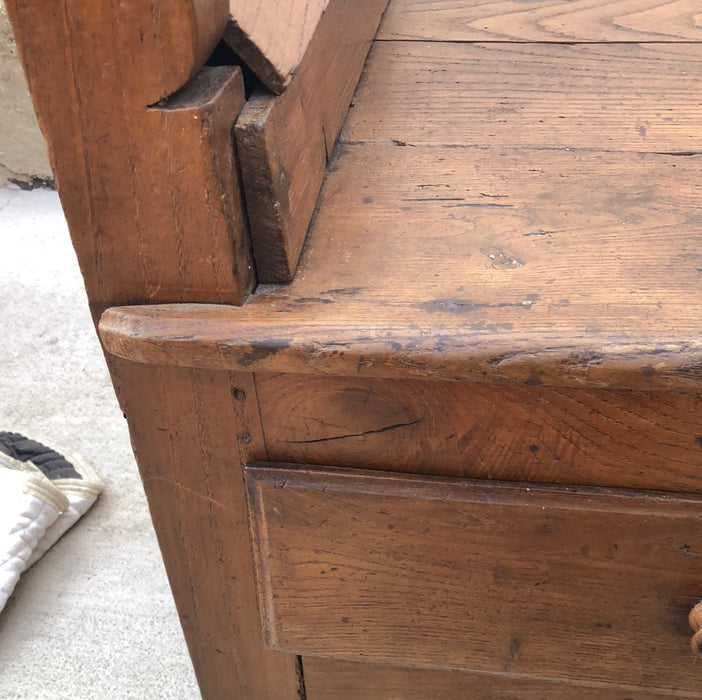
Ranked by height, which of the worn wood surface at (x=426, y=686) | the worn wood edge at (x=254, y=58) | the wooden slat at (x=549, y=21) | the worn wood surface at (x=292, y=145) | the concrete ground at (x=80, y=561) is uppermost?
the worn wood edge at (x=254, y=58)

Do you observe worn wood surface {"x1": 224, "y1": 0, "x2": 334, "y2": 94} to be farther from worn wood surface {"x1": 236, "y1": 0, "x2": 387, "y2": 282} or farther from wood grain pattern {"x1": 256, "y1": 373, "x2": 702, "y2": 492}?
wood grain pattern {"x1": 256, "y1": 373, "x2": 702, "y2": 492}

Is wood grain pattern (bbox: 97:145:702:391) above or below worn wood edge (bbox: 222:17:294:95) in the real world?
below

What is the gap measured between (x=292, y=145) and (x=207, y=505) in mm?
329

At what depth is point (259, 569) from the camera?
0.72 m

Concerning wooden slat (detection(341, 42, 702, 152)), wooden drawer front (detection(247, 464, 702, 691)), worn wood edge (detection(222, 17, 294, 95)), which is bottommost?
wooden drawer front (detection(247, 464, 702, 691))

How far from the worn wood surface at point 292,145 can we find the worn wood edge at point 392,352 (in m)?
0.06

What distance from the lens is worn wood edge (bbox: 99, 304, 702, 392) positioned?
1.70 feet

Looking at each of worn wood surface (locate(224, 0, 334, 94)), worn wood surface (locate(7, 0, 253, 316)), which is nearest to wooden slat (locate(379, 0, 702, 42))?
worn wood surface (locate(224, 0, 334, 94))

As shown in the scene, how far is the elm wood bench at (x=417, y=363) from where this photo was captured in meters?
0.53

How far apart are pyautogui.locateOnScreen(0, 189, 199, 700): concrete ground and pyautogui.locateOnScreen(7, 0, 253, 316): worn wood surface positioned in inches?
29.2

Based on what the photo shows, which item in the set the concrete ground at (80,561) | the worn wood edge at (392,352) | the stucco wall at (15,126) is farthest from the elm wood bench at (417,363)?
the stucco wall at (15,126)

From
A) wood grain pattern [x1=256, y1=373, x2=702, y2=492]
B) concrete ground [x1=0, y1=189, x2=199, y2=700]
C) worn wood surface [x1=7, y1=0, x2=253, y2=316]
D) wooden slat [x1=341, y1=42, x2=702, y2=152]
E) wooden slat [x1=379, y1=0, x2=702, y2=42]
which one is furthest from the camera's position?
concrete ground [x1=0, y1=189, x2=199, y2=700]

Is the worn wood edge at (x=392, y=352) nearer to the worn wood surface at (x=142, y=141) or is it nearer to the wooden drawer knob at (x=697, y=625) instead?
the worn wood surface at (x=142, y=141)

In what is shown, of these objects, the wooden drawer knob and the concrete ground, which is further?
the concrete ground
